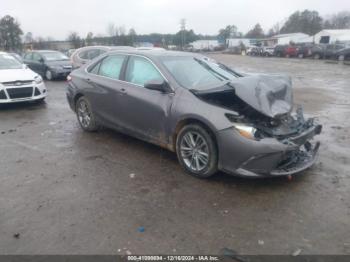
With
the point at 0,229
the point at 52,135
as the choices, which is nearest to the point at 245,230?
the point at 0,229

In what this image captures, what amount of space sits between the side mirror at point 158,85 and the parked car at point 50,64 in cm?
1261

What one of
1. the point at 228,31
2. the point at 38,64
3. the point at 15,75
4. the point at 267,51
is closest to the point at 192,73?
the point at 15,75

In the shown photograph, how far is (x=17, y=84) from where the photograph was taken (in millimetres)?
8844

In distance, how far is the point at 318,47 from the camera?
1501 inches

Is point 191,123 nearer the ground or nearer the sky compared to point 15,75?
nearer the ground

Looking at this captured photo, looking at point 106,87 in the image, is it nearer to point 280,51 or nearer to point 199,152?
point 199,152

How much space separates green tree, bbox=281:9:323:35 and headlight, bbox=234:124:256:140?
103 m

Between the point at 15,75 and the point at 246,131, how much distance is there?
7731 mm

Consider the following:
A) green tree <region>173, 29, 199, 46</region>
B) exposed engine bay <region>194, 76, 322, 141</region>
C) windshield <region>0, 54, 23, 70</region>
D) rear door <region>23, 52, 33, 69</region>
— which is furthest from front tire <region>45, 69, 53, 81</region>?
green tree <region>173, 29, 199, 46</region>

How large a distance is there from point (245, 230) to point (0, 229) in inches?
101

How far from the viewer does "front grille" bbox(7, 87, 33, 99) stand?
8.76m

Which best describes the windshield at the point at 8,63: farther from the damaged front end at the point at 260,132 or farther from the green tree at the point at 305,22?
the green tree at the point at 305,22

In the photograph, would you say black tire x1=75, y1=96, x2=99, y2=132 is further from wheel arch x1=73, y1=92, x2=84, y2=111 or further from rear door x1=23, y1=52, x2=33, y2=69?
rear door x1=23, y1=52, x2=33, y2=69

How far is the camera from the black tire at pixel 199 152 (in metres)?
4.09
